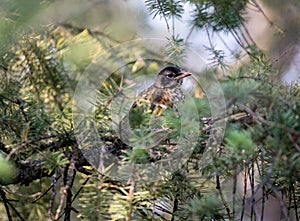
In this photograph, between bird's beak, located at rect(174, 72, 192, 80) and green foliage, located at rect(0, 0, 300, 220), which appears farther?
bird's beak, located at rect(174, 72, 192, 80)

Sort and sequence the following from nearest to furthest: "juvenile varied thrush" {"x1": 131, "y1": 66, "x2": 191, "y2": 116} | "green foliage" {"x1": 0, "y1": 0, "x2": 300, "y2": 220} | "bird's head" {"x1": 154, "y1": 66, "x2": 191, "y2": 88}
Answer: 1. "green foliage" {"x1": 0, "y1": 0, "x2": 300, "y2": 220}
2. "juvenile varied thrush" {"x1": 131, "y1": 66, "x2": 191, "y2": 116}
3. "bird's head" {"x1": 154, "y1": 66, "x2": 191, "y2": 88}

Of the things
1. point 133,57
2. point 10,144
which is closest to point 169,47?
point 133,57

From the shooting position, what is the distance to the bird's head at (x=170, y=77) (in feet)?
2.95

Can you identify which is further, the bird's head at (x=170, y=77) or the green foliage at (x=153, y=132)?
the bird's head at (x=170, y=77)

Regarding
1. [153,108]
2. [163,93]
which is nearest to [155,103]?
[153,108]

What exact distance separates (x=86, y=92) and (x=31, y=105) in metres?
0.08

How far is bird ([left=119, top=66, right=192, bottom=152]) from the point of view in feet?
2.03

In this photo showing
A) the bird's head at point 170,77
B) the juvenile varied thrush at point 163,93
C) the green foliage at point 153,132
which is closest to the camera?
the green foliage at point 153,132

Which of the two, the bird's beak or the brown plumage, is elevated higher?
the bird's beak

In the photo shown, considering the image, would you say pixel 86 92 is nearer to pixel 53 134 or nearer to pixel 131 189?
pixel 53 134

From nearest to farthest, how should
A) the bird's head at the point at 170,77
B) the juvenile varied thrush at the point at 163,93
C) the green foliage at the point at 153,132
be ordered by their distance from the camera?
1. the green foliage at the point at 153,132
2. the juvenile varied thrush at the point at 163,93
3. the bird's head at the point at 170,77

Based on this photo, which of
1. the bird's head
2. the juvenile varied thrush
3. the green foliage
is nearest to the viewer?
the green foliage

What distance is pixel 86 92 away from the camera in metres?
0.76

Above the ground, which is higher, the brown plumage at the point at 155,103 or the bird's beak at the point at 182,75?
the bird's beak at the point at 182,75
